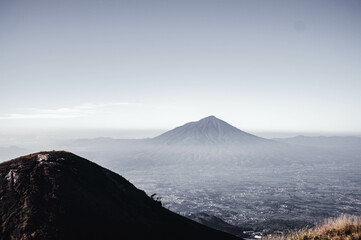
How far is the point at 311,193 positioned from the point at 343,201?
76.1 ft

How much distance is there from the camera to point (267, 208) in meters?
95.6

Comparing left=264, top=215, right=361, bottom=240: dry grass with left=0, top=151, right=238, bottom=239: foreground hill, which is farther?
left=264, top=215, right=361, bottom=240: dry grass

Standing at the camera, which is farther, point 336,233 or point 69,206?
point 336,233

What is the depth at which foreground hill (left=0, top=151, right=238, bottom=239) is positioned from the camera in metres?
5.57

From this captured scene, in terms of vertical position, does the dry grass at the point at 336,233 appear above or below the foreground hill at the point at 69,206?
below

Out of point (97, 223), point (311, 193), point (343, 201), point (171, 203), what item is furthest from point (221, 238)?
point (311, 193)

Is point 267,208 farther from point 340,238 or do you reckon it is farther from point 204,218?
point 340,238

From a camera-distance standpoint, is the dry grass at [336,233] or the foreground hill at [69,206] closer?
the foreground hill at [69,206]

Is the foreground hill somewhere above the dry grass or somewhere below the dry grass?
above

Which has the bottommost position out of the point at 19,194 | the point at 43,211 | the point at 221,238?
the point at 221,238

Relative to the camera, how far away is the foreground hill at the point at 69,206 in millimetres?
5570

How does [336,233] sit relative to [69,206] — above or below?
below

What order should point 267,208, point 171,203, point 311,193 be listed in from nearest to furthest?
point 267,208 < point 171,203 < point 311,193

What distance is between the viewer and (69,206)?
6215mm
